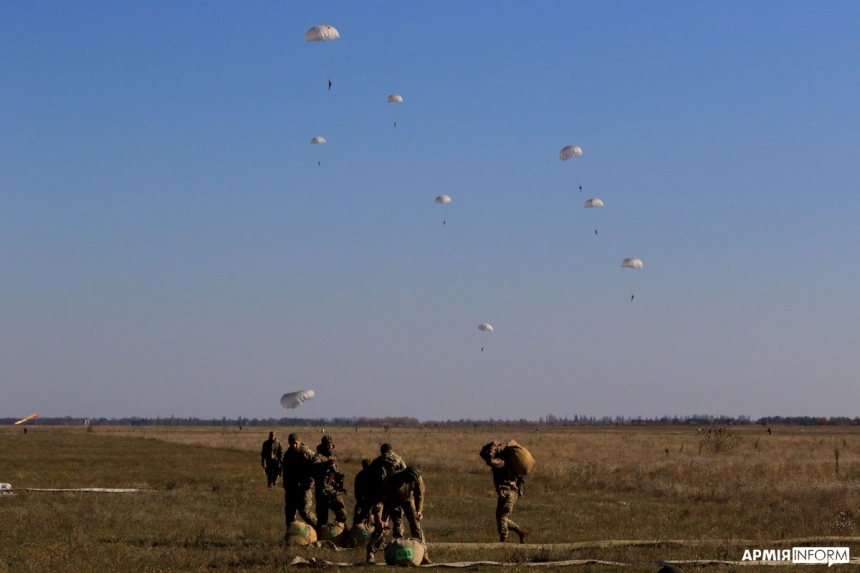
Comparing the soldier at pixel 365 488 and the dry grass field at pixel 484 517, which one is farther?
the dry grass field at pixel 484 517

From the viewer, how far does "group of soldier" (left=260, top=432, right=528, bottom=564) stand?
14.7 m

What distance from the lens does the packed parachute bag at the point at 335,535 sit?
54.4 feet

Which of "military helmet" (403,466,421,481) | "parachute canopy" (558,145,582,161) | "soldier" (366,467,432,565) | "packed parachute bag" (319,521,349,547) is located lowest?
"packed parachute bag" (319,521,349,547)

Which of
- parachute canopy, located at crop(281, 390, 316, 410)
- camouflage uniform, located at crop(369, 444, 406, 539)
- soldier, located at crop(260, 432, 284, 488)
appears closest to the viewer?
camouflage uniform, located at crop(369, 444, 406, 539)

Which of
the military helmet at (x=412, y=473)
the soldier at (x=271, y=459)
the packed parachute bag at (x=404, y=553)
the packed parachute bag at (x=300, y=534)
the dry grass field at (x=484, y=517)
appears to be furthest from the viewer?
the soldier at (x=271, y=459)

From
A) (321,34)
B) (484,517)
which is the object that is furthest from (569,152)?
(484,517)

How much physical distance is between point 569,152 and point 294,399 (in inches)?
587

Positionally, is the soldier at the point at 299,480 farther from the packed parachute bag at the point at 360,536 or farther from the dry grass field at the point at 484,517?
the packed parachute bag at the point at 360,536

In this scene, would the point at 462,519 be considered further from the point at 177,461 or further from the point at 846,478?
the point at 177,461

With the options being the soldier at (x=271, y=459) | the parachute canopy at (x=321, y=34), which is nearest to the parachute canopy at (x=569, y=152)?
the parachute canopy at (x=321, y=34)

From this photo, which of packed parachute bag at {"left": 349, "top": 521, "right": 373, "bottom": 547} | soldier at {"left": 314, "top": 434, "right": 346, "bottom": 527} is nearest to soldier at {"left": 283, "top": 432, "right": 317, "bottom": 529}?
soldier at {"left": 314, "top": 434, "right": 346, "bottom": 527}

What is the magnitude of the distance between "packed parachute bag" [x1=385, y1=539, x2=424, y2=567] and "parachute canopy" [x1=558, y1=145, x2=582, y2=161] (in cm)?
2466

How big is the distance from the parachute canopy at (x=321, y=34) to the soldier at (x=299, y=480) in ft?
62.2

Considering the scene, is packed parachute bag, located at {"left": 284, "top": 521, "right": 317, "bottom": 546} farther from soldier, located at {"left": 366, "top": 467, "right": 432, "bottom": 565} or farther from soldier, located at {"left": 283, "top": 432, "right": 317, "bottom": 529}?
soldier, located at {"left": 366, "top": 467, "right": 432, "bottom": 565}
